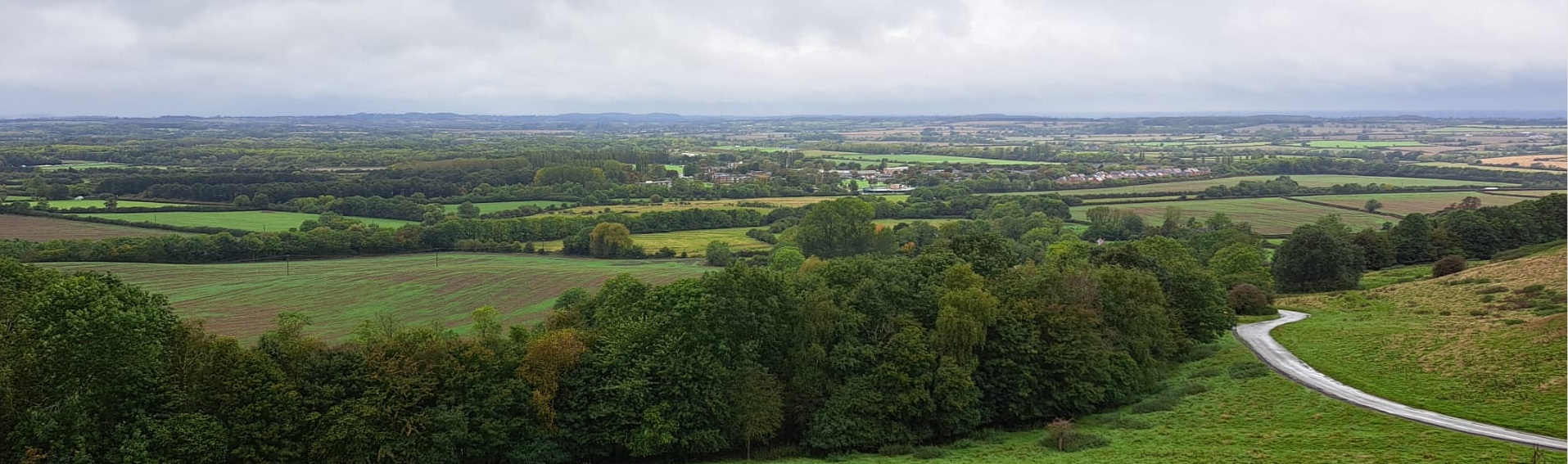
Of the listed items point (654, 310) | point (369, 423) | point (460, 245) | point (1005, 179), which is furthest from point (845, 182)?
point (369, 423)

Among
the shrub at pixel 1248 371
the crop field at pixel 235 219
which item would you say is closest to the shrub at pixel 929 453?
the shrub at pixel 1248 371

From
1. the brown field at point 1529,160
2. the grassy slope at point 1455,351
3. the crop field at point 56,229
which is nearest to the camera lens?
the grassy slope at point 1455,351

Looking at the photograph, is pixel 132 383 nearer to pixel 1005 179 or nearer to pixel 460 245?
pixel 460 245

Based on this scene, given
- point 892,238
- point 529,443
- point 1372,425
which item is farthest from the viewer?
point 892,238

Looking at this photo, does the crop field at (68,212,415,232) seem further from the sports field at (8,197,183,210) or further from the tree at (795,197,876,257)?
the tree at (795,197,876,257)

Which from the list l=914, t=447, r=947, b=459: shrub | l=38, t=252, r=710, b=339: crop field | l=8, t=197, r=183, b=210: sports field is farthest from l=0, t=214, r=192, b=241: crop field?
l=914, t=447, r=947, b=459: shrub

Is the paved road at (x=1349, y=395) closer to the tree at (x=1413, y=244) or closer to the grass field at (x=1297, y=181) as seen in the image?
the tree at (x=1413, y=244)

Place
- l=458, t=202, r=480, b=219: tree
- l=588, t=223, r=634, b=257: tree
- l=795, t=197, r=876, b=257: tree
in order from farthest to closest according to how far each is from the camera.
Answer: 1. l=458, t=202, r=480, b=219: tree
2. l=588, t=223, r=634, b=257: tree
3. l=795, t=197, r=876, b=257: tree
